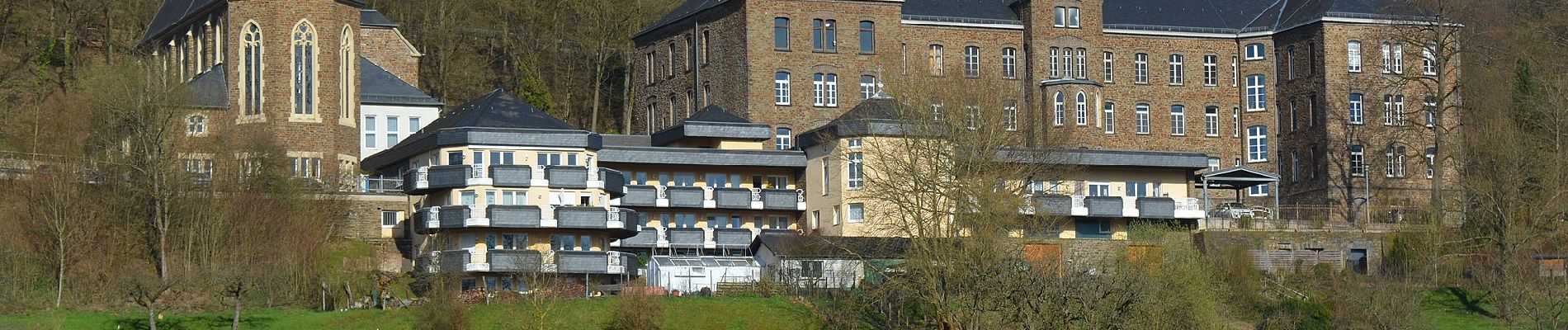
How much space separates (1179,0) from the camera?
296 ft

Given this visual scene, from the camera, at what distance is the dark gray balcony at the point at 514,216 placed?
68.1 meters

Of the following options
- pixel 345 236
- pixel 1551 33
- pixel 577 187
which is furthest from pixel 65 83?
pixel 1551 33

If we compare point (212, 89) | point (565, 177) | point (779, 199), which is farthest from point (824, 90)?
point (212, 89)

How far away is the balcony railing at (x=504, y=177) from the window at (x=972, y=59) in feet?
62.2

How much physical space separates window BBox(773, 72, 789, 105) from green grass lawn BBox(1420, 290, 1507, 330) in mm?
23202

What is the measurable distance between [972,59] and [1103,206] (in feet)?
36.9

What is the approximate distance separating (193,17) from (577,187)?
1704 cm

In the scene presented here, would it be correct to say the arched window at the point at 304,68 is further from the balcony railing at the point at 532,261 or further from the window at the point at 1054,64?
the window at the point at 1054,64

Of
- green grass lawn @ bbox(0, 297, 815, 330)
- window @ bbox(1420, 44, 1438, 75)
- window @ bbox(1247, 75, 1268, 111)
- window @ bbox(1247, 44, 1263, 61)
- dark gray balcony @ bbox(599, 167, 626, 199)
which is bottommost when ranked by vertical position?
green grass lawn @ bbox(0, 297, 815, 330)

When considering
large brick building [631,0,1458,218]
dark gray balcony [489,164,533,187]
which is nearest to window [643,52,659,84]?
large brick building [631,0,1458,218]

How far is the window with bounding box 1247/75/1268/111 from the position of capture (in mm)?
88062

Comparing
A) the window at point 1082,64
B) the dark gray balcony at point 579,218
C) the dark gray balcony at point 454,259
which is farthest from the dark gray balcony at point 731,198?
the window at point 1082,64

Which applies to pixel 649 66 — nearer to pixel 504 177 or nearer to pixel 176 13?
pixel 176 13

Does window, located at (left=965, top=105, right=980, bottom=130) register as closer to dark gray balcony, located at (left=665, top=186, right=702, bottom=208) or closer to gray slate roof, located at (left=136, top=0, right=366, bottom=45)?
dark gray balcony, located at (left=665, top=186, right=702, bottom=208)
